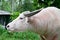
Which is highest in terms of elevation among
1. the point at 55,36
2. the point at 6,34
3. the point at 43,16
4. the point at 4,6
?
the point at 43,16

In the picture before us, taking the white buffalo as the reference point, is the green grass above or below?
below

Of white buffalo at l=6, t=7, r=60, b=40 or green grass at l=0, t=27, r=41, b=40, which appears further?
green grass at l=0, t=27, r=41, b=40

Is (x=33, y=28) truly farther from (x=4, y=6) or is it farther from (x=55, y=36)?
(x=4, y=6)

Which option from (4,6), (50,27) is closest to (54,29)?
(50,27)

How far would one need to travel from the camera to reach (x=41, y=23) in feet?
18.9

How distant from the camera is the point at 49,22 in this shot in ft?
18.8

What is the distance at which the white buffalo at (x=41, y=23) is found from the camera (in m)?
5.74

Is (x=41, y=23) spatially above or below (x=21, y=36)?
above

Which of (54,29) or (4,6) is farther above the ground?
(54,29)

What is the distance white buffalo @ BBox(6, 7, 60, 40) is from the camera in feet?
18.8

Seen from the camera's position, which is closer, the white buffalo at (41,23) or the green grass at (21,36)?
the white buffalo at (41,23)

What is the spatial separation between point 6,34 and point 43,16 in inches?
276

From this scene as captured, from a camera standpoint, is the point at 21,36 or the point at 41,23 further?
the point at 21,36

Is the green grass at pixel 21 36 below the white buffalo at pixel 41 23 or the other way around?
below
